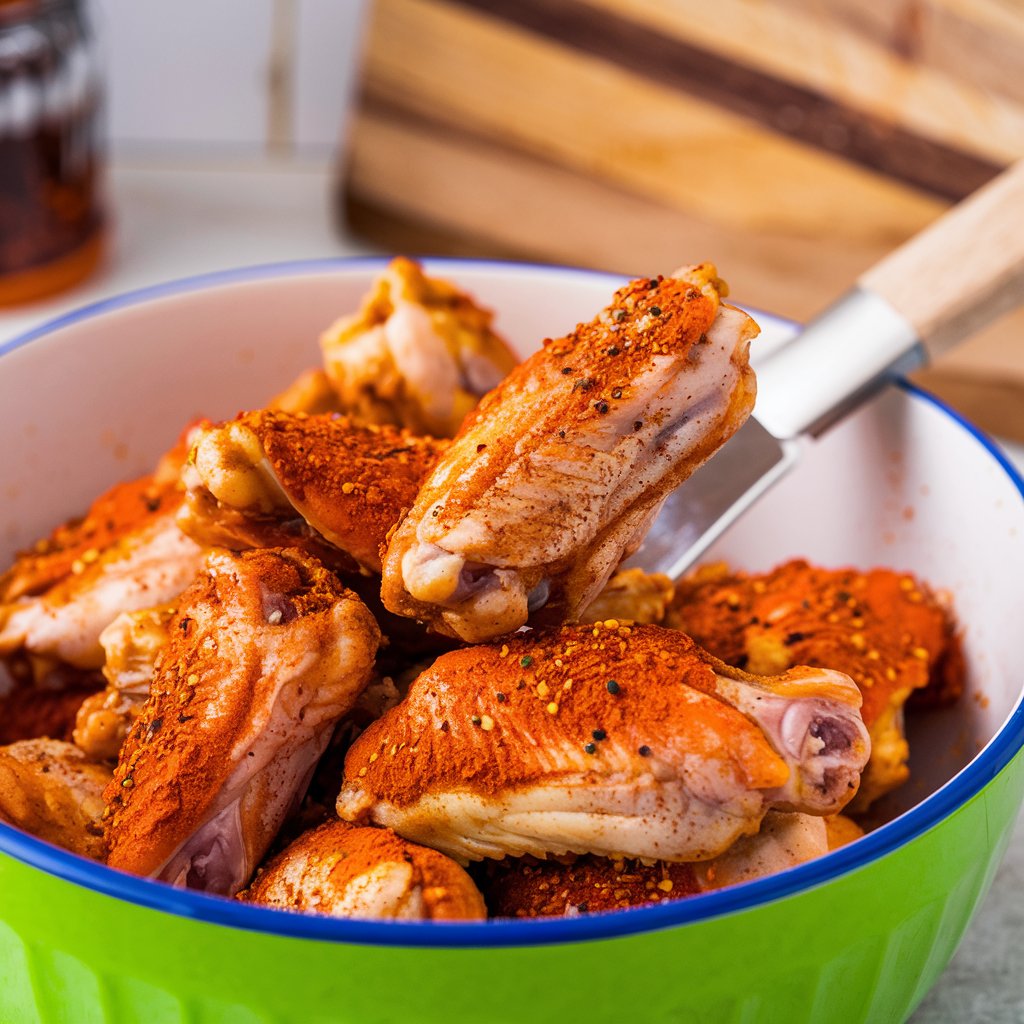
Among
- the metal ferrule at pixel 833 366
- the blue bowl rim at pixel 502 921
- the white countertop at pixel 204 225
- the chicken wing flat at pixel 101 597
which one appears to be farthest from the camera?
the white countertop at pixel 204 225

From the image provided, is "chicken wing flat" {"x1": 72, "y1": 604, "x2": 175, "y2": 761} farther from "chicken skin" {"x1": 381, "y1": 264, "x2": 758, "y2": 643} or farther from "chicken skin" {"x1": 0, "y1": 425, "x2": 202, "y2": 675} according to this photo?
"chicken skin" {"x1": 381, "y1": 264, "x2": 758, "y2": 643}

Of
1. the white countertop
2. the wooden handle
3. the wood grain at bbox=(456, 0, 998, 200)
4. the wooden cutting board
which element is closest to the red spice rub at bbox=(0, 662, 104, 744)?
the wooden handle

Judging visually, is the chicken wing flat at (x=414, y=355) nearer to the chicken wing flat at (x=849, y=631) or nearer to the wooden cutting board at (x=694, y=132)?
the chicken wing flat at (x=849, y=631)

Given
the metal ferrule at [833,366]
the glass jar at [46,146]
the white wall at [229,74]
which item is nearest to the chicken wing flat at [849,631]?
the metal ferrule at [833,366]

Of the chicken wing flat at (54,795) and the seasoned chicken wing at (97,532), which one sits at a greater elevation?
the seasoned chicken wing at (97,532)

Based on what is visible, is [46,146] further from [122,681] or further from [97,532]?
[122,681]

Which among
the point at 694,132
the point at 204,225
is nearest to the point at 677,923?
the point at 694,132
